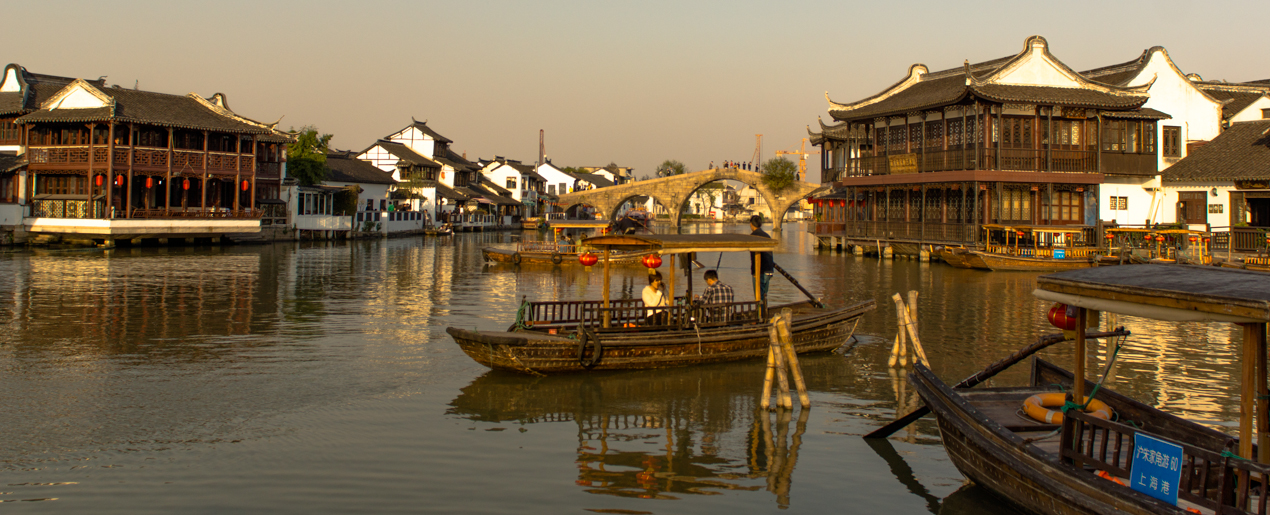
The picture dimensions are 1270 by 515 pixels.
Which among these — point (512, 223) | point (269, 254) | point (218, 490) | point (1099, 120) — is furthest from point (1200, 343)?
point (512, 223)

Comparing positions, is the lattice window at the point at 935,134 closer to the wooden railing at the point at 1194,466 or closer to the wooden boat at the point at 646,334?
the wooden boat at the point at 646,334

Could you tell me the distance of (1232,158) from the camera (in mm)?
31859

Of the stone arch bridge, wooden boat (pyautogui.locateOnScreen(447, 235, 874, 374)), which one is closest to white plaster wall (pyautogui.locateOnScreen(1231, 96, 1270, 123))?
wooden boat (pyautogui.locateOnScreen(447, 235, 874, 374))

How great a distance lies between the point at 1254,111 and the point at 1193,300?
40.4 m

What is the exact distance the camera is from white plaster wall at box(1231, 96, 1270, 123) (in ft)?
124

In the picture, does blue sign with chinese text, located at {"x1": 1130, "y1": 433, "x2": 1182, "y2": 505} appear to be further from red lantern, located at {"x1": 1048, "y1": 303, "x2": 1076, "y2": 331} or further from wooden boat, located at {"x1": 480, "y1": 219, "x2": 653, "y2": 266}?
wooden boat, located at {"x1": 480, "y1": 219, "x2": 653, "y2": 266}

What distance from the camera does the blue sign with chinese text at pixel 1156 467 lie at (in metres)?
6.00

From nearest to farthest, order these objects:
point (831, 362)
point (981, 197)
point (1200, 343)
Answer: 1. point (831, 362)
2. point (1200, 343)
3. point (981, 197)

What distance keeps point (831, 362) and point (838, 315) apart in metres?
0.80

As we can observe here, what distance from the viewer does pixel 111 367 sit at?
42.3 feet

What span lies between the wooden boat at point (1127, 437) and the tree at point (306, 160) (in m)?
47.5

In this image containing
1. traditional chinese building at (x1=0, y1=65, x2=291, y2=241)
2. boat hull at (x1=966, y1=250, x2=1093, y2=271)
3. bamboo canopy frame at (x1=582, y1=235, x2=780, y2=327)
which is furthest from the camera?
traditional chinese building at (x1=0, y1=65, x2=291, y2=241)

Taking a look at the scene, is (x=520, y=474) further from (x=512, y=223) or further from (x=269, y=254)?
(x=512, y=223)

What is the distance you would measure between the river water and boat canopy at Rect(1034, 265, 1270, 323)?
84.4 inches
